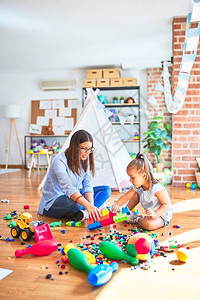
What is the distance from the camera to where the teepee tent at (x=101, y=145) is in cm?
316

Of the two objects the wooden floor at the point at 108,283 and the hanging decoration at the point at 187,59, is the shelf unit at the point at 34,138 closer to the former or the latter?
the hanging decoration at the point at 187,59

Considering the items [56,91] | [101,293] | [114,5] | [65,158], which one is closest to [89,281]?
[101,293]

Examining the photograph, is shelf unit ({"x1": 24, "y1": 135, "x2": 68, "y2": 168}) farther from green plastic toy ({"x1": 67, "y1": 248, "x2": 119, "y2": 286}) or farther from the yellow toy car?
green plastic toy ({"x1": 67, "y1": 248, "x2": 119, "y2": 286})

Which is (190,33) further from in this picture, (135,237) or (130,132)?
(130,132)

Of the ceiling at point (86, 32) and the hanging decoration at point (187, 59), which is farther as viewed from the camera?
the ceiling at point (86, 32)

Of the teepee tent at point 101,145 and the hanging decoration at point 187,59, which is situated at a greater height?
the hanging decoration at point 187,59

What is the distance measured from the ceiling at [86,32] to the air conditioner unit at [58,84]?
1.25 feet

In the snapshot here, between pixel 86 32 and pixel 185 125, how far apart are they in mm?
1755

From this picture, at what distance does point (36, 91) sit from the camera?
6.21m

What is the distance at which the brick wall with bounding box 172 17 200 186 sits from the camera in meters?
3.39

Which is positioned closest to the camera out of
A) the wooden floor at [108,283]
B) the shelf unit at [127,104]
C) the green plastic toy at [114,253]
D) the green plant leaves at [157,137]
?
the wooden floor at [108,283]

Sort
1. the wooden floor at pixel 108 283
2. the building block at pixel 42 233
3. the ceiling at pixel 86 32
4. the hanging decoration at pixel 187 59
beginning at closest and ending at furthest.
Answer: the wooden floor at pixel 108 283, the building block at pixel 42 233, the hanging decoration at pixel 187 59, the ceiling at pixel 86 32

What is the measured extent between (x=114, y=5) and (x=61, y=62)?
2.48 metres

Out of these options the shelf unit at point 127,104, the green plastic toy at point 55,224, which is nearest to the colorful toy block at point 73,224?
the green plastic toy at point 55,224
